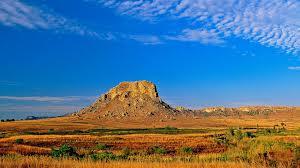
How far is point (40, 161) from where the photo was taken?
38.4ft

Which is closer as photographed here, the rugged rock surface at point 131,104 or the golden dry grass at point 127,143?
the golden dry grass at point 127,143

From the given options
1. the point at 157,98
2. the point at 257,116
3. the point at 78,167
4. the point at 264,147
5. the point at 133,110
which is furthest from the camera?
the point at 257,116

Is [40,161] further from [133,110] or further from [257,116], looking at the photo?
[257,116]

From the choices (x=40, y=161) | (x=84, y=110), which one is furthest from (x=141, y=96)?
(x=40, y=161)

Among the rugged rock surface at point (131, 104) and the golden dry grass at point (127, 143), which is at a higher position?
the rugged rock surface at point (131, 104)

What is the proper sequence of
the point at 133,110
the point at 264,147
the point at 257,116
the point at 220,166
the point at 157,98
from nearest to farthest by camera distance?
the point at 220,166 → the point at 264,147 → the point at 133,110 → the point at 157,98 → the point at 257,116

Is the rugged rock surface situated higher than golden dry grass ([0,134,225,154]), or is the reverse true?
the rugged rock surface

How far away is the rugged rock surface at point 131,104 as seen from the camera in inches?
6511

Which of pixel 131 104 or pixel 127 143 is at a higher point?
pixel 131 104

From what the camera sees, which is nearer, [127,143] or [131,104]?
[127,143]

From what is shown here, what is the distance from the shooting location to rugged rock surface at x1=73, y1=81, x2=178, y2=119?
165375 millimetres

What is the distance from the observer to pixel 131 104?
566 feet

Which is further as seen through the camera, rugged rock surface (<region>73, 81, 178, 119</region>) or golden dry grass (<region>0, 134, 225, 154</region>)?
rugged rock surface (<region>73, 81, 178, 119</region>)

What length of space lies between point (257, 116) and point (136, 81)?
57.5 m
